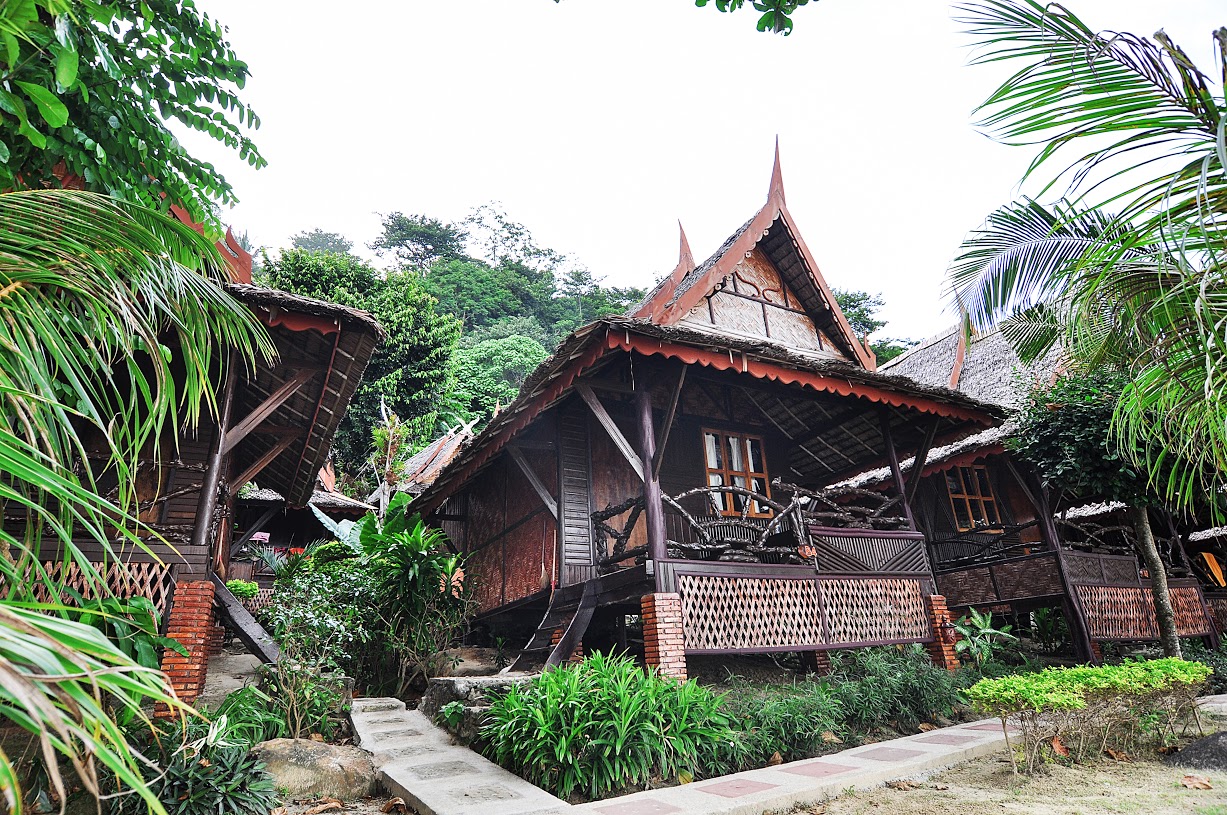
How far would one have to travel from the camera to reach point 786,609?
7.29 m

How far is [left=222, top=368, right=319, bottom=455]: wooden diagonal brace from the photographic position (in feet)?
22.7

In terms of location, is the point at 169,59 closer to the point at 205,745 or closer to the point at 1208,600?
the point at 205,745

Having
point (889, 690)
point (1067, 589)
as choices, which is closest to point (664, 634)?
point (889, 690)

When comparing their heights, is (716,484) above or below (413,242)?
below

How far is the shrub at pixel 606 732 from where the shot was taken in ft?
14.9

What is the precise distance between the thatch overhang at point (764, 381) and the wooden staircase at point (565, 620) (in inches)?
79.7

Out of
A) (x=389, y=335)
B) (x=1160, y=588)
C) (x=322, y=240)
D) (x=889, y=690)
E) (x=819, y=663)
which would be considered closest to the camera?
(x=889, y=690)

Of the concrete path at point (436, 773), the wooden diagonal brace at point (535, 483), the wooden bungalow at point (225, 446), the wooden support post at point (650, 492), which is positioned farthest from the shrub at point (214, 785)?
the wooden diagonal brace at point (535, 483)

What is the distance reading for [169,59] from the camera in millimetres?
3900

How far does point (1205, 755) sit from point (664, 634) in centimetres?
388

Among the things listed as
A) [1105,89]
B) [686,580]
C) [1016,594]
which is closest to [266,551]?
[686,580]

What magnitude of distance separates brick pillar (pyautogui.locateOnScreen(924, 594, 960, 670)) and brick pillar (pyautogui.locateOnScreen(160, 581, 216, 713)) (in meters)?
7.44

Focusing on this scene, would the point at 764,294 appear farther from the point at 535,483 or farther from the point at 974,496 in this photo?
the point at 974,496

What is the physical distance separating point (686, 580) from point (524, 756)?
8.08 feet
